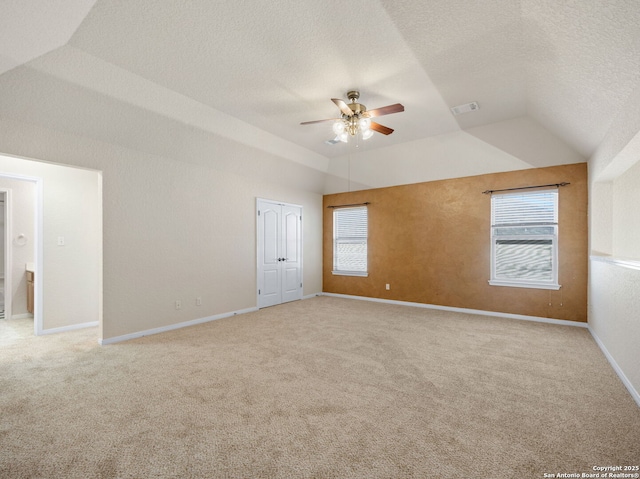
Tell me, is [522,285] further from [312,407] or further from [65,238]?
[65,238]

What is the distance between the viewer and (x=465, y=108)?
13.3 ft

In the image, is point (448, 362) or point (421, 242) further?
point (421, 242)

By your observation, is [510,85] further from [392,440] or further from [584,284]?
[392,440]

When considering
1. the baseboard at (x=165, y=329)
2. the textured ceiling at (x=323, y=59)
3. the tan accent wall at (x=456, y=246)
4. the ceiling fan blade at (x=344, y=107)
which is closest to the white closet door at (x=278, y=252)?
the baseboard at (x=165, y=329)

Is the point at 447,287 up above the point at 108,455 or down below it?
above

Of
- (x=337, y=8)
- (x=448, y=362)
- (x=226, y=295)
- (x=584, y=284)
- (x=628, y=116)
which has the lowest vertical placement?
(x=448, y=362)

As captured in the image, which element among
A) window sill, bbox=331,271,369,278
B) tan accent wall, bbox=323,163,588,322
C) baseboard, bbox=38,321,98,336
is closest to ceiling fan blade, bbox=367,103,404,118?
tan accent wall, bbox=323,163,588,322

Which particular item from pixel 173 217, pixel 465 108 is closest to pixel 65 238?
pixel 173 217

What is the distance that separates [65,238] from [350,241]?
5116 millimetres

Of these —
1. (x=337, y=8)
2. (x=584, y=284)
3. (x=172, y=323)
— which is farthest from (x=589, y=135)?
(x=172, y=323)

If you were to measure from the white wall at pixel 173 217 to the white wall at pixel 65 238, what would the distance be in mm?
682

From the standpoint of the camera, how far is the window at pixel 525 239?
475 centimetres

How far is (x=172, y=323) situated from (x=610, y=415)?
4832 mm

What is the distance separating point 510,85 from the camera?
137 inches
